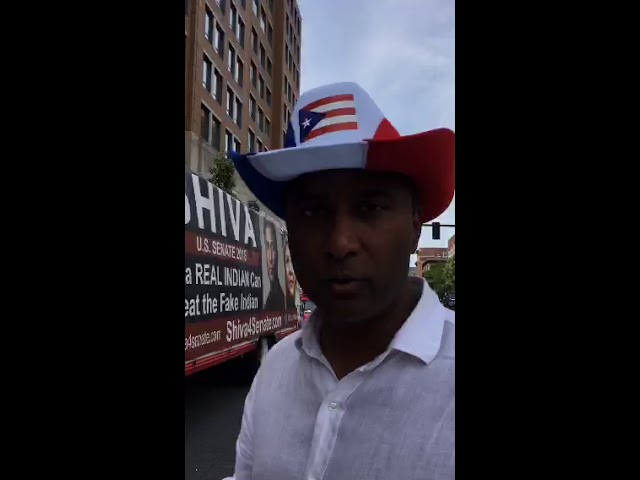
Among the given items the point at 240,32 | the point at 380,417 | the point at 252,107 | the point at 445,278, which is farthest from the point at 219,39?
the point at 380,417

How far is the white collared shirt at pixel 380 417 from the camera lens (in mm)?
958

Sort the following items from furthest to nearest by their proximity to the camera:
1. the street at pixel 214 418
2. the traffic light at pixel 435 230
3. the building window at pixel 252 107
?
1. the building window at pixel 252 107
2. the street at pixel 214 418
3. the traffic light at pixel 435 230

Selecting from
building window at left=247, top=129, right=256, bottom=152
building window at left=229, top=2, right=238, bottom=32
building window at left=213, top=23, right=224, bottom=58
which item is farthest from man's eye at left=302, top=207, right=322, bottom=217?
building window at left=247, top=129, right=256, bottom=152

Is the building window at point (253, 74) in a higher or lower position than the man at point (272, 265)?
higher

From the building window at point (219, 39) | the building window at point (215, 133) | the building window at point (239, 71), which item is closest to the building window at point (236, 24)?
the building window at point (219, 39)

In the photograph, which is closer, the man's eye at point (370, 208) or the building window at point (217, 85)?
the man's eye at point (370, 208)

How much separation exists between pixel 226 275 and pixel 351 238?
4.97 m

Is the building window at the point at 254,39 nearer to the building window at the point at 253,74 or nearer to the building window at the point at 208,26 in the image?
the building window at the point at 253,74

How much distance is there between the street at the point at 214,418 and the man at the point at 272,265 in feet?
3.59
